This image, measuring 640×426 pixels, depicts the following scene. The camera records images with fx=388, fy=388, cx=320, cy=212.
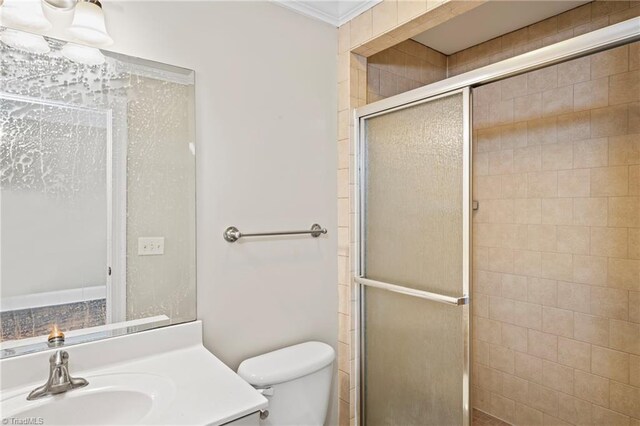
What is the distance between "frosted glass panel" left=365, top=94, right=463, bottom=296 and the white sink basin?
3.38 feet

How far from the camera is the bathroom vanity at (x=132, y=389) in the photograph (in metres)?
1.04

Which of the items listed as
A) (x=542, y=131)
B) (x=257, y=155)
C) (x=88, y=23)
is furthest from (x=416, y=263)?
(x=88, y=23)

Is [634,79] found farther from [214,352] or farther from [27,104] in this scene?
[27,104]

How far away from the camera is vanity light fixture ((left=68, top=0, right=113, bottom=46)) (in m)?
1.23

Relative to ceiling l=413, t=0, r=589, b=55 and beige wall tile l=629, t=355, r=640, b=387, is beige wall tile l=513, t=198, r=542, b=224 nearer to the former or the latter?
beige wall tile l=629, t=355, r=640, b=387

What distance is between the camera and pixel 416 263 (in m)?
1.66

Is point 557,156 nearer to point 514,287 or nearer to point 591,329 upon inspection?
point 514,287

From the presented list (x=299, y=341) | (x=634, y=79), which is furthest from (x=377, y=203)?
(x=634, y=79)

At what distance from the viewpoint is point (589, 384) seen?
197 cm

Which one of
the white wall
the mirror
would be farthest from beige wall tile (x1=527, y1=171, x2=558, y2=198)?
the mirror

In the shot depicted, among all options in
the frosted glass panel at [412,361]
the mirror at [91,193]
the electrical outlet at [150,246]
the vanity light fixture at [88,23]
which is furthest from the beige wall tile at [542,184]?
the vanity light fixture at [88,23]

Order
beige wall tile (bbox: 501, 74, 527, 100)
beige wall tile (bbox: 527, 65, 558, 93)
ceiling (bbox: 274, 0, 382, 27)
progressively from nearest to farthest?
ceiling (bbox: 274, 0, 382, 27) → beige wall tile (bbox: 527, 65, 558, 93) → beige wall tile (bbox: 501, 74, 527, 100)

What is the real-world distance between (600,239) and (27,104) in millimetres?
2432

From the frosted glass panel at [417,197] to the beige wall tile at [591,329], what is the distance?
98cm
